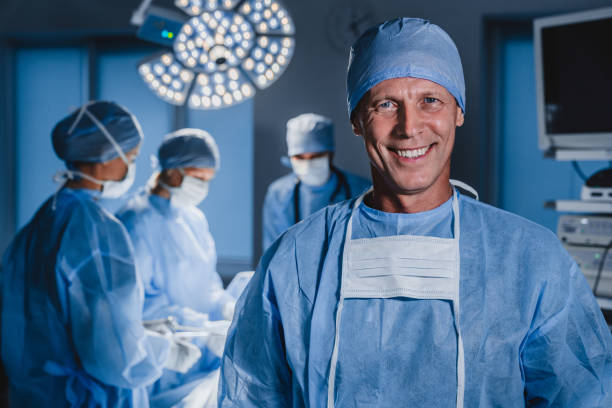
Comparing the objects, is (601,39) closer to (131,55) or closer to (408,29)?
(408,29)

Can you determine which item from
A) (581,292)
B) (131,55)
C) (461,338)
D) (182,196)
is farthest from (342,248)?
(131,55)

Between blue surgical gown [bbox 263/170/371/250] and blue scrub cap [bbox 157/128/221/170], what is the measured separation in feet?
1.78

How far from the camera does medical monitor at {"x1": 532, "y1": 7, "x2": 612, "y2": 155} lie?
6.41 ft

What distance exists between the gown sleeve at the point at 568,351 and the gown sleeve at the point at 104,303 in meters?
1.06

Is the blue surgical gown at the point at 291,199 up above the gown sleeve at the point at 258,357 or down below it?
above

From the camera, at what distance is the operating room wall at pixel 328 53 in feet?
9.03

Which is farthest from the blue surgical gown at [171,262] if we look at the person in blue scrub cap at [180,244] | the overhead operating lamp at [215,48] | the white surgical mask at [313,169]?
the overhead operating lamp at [215,48]

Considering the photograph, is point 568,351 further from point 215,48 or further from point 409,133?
point 215,48

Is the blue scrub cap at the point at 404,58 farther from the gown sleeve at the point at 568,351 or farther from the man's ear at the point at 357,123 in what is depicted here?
the gown sleeve at the point at 568,351

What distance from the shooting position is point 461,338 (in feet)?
2.80

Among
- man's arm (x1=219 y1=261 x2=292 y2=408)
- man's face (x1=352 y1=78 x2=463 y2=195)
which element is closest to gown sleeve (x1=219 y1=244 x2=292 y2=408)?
man's arm (x1=219 y1=261 x2=292 y2=408)

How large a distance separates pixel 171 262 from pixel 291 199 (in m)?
0.82

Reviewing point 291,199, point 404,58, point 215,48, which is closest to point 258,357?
point 404,58

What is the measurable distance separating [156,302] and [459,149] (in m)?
1.73
